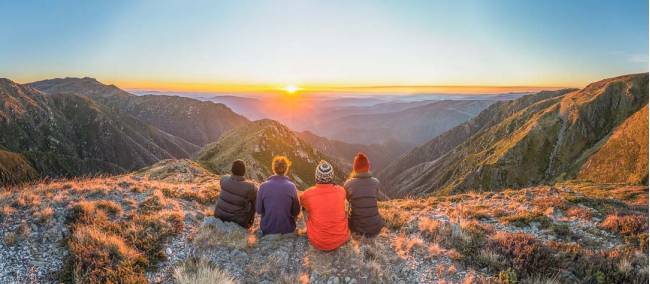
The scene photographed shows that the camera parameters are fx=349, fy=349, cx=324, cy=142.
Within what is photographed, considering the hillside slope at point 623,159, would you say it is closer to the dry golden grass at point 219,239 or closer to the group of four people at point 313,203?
the group of four people at point 313,203

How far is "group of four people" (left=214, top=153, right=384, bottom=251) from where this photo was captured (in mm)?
9078

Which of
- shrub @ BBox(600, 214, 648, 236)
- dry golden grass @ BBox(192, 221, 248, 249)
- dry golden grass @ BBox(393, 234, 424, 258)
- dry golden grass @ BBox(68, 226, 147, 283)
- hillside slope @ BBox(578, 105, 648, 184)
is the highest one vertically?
dry golden grass @ BBox(68, 226, 147, 283)

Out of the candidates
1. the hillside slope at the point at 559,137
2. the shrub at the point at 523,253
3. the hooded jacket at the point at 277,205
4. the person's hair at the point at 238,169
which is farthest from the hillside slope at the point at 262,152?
the shrub at the point at 523,253

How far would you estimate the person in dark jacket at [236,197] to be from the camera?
10.3 m

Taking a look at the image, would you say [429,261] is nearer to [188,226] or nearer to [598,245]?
[598,245]

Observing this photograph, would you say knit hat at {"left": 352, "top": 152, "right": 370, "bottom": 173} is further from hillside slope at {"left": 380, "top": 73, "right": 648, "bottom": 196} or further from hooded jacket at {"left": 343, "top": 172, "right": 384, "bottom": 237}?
hillside slope at {"left": 380, "top": 73, "right": 648, "bottom": 196}

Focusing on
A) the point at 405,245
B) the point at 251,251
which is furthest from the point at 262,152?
the point at 405,245

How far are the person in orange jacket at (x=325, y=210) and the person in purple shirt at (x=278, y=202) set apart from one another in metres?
0.70

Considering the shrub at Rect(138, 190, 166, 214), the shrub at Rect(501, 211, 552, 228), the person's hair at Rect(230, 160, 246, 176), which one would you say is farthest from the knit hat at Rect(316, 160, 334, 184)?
the shrub at Rect(501, 211, 552, 228)

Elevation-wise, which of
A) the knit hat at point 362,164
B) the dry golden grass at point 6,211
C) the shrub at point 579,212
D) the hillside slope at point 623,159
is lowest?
the hillside slope at point 623,159

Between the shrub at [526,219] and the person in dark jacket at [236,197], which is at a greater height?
the person in dark jacket at [236,197]

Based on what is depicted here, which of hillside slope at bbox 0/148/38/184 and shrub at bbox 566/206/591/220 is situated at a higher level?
shrub at bbox 566/206/591/220

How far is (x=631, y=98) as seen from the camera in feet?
341

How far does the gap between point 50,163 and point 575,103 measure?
19978 centimetres
